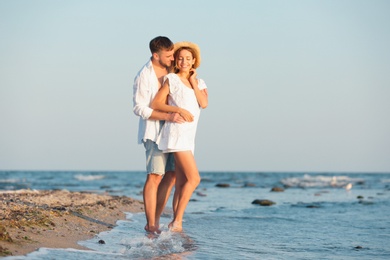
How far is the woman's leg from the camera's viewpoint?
6.72 metres

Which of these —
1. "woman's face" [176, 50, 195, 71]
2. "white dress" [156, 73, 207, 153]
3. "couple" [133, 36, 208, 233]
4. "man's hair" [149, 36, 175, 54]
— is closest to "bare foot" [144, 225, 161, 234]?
"couple" [133, 36, 208, 233]

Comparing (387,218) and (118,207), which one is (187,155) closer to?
(118,207)

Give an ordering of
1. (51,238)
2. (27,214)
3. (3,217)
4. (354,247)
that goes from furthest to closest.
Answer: (354,247) < (27,214) < (3,217) < (51,238)

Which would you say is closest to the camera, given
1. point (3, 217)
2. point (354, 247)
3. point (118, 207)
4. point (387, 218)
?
point (3, 217)

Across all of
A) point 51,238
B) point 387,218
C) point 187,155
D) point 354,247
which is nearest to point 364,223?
point 387,218

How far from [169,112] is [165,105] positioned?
94mm

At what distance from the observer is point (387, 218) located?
1184cm

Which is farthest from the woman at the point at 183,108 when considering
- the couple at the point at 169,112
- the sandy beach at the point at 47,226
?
the sandy beach at the point at 47,226

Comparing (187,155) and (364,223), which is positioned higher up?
(187,155)

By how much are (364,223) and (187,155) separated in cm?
523

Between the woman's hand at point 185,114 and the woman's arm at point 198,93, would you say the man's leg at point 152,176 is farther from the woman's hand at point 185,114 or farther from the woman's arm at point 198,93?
the woman's arm at point 198,93

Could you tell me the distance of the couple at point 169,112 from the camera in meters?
6.63

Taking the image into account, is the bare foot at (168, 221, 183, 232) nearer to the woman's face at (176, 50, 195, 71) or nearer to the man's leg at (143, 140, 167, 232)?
the man's leg at (143, 140, 167, 232)

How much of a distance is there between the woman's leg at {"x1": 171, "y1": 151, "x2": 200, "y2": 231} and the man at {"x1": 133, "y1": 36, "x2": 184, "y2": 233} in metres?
0.20
